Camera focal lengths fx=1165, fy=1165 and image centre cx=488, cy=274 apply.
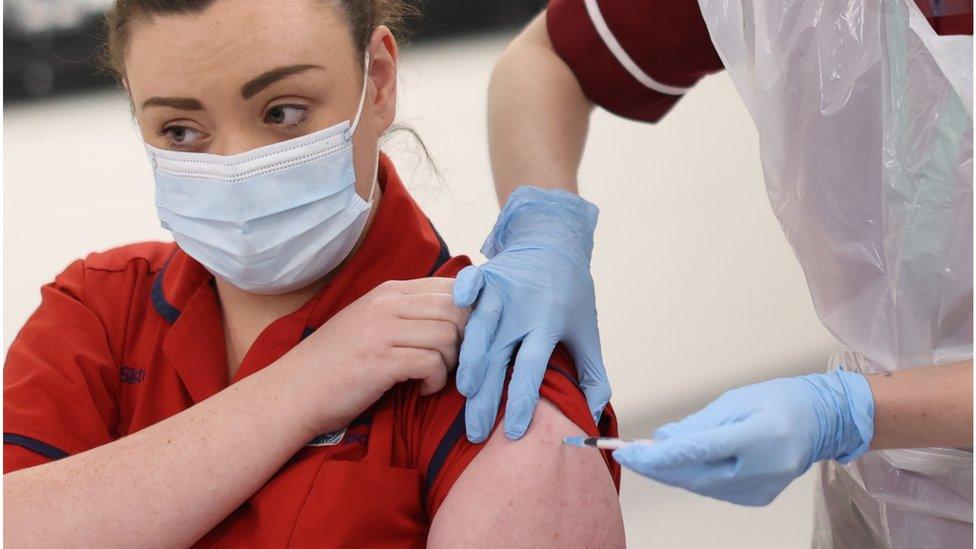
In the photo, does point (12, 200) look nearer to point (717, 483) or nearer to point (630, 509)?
point (630, 509)

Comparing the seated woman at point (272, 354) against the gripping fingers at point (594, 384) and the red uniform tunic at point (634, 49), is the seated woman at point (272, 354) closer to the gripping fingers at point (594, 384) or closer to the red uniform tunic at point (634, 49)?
the gripping fingers at point (594, 384)

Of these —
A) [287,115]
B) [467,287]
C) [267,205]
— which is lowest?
[467,287]

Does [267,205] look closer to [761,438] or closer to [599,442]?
[599,442]

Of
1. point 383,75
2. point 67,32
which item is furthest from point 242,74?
point 67,32

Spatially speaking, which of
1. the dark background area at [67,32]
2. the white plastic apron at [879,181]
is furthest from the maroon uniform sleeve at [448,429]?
the dark background area at [67,32]

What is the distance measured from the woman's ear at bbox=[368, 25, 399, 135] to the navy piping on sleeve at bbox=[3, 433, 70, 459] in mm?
577

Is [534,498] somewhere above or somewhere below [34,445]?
below

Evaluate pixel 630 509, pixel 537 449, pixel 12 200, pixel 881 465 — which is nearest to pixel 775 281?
pixel 630 509

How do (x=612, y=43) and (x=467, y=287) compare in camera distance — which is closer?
(x=467, y=287)

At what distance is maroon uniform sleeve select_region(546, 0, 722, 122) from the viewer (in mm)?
1664

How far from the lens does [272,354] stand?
4.87 ft

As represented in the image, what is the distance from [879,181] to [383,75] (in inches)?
25.8

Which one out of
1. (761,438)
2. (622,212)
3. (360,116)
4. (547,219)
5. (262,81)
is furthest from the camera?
(622,212)

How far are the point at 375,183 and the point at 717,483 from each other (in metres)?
0.61
